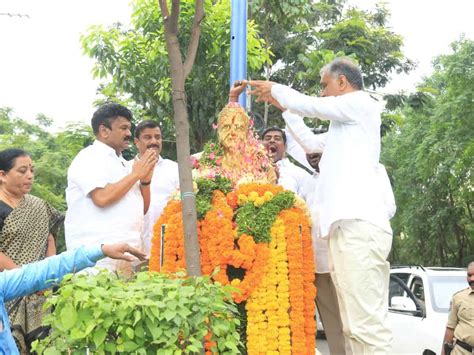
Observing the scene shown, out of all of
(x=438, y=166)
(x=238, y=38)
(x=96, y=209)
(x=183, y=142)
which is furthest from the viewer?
(x=438, y=166)

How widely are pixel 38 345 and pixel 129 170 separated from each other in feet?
7.47

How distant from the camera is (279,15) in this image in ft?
40.6

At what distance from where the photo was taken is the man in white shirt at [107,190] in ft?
15.4

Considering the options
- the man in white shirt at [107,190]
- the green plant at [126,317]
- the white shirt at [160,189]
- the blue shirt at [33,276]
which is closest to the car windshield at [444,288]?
the white shirt at [160,189]

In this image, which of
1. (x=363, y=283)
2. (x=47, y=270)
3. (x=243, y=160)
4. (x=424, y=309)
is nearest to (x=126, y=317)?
(x=47, y=270)

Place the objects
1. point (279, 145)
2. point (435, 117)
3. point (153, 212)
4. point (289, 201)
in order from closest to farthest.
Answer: point (289, 201) < point (153, 212) < point (279, 145) < point (435, 117)

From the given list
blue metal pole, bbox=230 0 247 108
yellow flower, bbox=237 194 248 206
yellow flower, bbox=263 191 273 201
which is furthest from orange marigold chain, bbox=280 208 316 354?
blue metal pole, bbox=230 0 247 108

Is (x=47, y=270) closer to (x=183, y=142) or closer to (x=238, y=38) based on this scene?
(x=183, y=142)

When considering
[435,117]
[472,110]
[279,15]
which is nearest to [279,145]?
[279,15]

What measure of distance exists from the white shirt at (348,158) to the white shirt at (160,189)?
1736 millimetres

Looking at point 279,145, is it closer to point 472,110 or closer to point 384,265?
point 384,265

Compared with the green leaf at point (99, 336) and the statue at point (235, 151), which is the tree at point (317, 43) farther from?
the green leaf at point (99, 336)

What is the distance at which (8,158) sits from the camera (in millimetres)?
4617

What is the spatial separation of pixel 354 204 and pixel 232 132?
1316mm
